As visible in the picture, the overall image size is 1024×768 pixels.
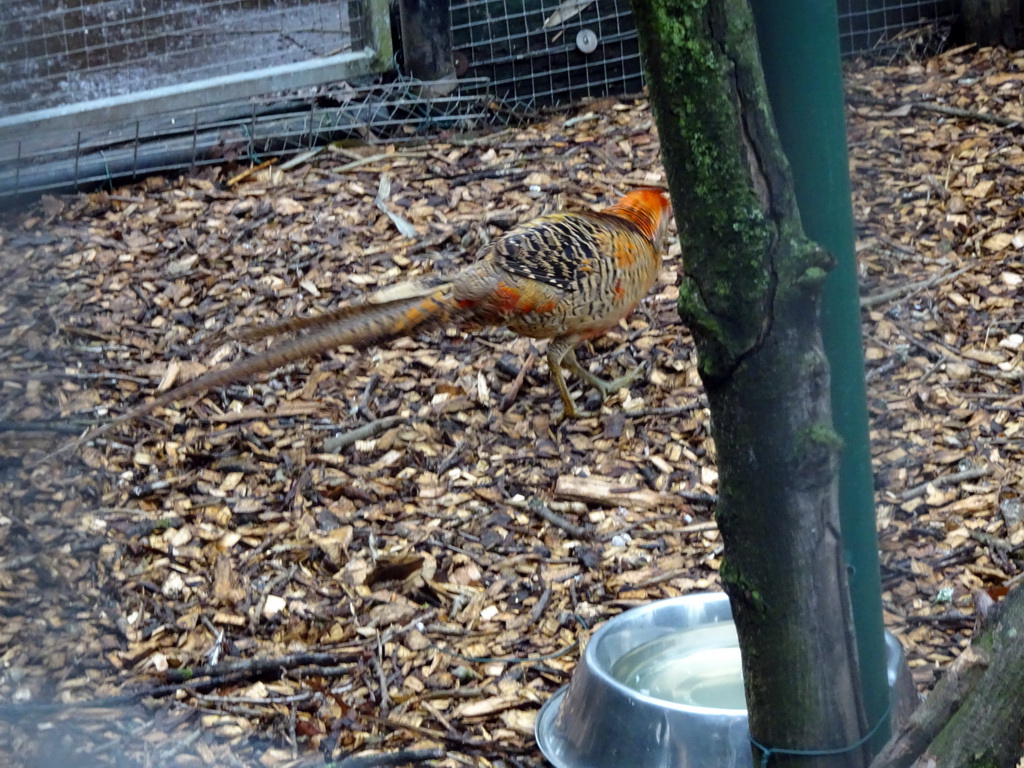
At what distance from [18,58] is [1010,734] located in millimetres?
4837

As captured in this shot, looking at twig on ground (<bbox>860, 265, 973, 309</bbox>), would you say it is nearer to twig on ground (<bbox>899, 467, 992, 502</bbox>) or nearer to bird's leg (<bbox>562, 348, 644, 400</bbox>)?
twig on ground (<bbox>899, 467, 992, 502</bbox>)

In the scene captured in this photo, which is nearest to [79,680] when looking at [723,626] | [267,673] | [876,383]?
[267,673]

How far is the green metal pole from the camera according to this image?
1239mm

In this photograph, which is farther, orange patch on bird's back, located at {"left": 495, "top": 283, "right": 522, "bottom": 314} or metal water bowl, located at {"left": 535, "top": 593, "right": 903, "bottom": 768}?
orange patch on bird's back, located at {"left": 495, "top": 283, "right": 522, "bottom": 314}

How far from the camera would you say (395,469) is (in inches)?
136

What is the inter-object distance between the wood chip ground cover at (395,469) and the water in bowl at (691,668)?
25 centimetres

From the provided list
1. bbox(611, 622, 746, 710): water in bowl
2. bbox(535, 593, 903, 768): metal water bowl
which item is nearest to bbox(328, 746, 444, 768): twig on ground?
bbox(535, 593, 903, 768): metal water bowl

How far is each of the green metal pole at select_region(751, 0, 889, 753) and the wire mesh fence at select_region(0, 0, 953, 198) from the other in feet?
12.7

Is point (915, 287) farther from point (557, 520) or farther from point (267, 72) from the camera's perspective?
point (267, 72)

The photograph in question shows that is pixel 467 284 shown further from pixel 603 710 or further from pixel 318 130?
pixel 318 130

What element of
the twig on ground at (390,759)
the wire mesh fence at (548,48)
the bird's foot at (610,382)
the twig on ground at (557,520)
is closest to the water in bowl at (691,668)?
the twig on ground at (390,759)

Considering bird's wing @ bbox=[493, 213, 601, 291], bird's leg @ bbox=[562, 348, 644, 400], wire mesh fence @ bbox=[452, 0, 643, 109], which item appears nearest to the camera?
bird's wing @ bbox=[493, 213, 601, 291]

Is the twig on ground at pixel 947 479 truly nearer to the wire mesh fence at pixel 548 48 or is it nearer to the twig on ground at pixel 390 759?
the twig on ground at pixel 390 759

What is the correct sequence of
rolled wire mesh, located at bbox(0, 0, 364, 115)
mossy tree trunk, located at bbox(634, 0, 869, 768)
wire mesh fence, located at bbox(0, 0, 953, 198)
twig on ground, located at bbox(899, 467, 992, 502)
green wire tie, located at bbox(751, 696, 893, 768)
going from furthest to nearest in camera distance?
rolled wire mesh, located at bbox(0, 0, 364, 115) < wire mesh fence, located at bbox(0, 0, 953, 198) < twig on ground, located at bbox(899, 467, 992, 502) < green wire tie, located at bbox(751, 696, 893, 768) < mossy tree trunk, located at bbox(634, 0, 869, 768)
